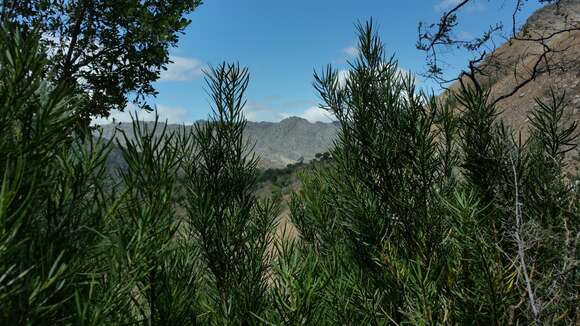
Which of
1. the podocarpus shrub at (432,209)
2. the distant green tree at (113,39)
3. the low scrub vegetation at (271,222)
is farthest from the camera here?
the distant green tree at (113,39)

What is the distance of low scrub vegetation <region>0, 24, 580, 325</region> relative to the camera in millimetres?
988

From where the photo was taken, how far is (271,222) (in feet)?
9.24

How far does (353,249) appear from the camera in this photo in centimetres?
246

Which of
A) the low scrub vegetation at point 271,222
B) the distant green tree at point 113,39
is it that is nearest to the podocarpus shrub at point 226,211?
the low scrub vegetation at point 271,222

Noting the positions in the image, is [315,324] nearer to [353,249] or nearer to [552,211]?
[353,249]

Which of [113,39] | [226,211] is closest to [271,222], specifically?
[226,211]

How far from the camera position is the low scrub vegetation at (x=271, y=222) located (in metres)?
0.99

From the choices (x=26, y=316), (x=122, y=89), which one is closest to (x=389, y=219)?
(x=26, y=316)

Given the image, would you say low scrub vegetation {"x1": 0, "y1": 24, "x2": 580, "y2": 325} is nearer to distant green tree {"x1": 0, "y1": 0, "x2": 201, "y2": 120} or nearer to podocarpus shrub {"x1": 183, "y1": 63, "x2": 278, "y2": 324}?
podocarpus shrub {"x1": 183, "y1": 63, "x2": 278, "y2": 324}

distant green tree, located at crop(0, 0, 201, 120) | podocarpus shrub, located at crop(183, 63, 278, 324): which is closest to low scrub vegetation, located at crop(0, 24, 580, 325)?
podocarpus shrub, located at crop(183, 63, 278, 324)

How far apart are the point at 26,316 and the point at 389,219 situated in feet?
5.99

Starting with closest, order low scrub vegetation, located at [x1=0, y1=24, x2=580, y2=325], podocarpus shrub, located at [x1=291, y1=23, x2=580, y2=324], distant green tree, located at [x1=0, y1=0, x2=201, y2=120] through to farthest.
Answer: low scrub vegetation, located at [x1=0, y1=24, x2=580, y2=325] → podocarpus shrub, located at [x1=291, y1=23, x2=580, y2=324] → distant green tree, located at [x1=0, y1=0, x2=201, y2=120]

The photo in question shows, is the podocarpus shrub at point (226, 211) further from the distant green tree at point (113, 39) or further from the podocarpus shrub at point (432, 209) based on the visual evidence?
the distant green tree at point (113, 39)

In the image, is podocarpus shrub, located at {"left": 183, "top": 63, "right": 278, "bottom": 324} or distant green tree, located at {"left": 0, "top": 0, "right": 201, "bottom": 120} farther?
distant green tree, located at {"left": 0, "top": 0, "right": 201, "bottom": 120}
